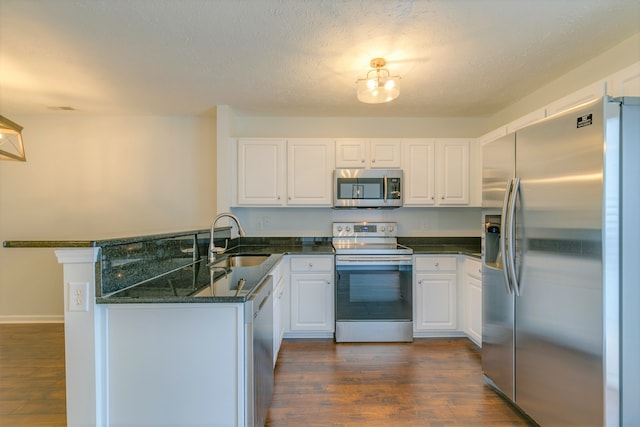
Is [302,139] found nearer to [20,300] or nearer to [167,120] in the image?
[167,120]

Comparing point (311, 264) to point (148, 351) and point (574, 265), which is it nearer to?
point (148, 351)

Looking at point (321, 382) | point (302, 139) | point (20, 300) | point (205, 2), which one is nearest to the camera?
point (205, 2)

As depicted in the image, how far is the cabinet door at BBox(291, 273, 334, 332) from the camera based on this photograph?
2971mm

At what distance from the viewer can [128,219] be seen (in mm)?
3660

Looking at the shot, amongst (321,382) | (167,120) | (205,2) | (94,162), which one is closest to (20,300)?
(94,162)

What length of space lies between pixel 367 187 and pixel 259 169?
1182 millimetres

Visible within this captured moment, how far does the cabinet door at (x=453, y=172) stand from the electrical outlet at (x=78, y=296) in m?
3.12

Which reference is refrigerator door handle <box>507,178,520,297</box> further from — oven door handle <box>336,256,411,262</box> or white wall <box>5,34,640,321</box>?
white wall <box>5,34,640,321</box>

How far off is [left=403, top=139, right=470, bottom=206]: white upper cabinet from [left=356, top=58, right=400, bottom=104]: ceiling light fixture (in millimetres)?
1226

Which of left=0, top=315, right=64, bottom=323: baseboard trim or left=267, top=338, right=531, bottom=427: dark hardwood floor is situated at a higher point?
left=0, top=315, right=64, bottom=323: baseboard trim

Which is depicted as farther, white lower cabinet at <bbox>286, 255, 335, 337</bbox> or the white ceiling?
white lower cabinet at <bbox>286, 255, 335, 337</bbox>

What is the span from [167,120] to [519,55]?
3594mm

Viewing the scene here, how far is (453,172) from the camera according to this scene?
3.31 meters

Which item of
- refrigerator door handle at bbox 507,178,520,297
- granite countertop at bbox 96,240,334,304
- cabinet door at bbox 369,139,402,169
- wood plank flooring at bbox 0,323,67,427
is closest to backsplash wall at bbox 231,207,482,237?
cabinet door at bbox 369,139,402,169
